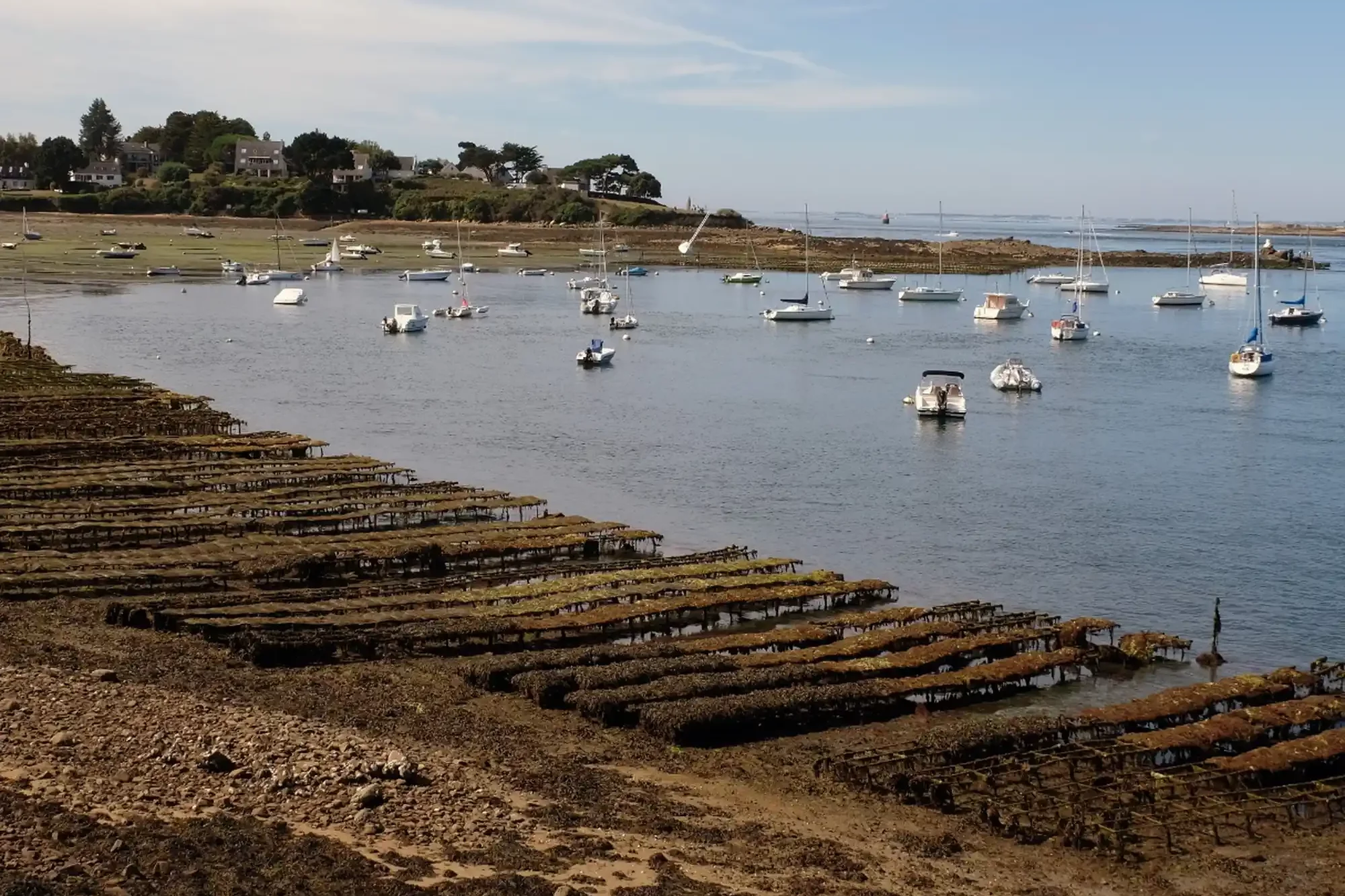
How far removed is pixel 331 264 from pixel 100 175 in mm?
69320

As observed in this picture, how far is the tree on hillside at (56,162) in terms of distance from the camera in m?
189

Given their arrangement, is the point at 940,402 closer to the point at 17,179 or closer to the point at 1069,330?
the point at 1069,330

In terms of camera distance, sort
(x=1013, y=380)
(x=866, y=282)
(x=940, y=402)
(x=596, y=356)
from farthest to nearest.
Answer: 1. (x=866, y=282)
2. (x=596, y=356)
3. (x=1013, y=380)
4. (x=940, y=402)

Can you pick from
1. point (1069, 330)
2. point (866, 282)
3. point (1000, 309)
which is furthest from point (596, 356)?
point (866, 282)

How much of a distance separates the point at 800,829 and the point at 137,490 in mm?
27361

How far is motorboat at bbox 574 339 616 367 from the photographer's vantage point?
266ft

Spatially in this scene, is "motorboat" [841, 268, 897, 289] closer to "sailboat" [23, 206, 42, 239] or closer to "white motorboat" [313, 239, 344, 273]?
"white motorboat" [313, 239, 344, 273]

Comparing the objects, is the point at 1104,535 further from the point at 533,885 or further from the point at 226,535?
the point at 533,885

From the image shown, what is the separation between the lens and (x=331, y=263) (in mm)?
145250

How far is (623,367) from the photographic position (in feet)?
270

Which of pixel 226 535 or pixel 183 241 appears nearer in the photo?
pixel 226 535

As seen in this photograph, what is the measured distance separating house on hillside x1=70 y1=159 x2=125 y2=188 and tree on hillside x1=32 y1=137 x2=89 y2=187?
1225 mm

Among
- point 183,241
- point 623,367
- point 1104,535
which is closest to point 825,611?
point 1104,535

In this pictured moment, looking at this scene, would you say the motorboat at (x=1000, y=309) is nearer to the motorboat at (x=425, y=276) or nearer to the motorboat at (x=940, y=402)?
the motorboat at (x=940, y=402)
